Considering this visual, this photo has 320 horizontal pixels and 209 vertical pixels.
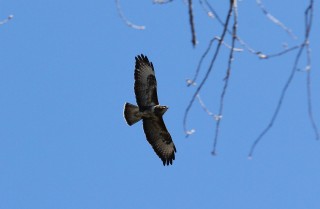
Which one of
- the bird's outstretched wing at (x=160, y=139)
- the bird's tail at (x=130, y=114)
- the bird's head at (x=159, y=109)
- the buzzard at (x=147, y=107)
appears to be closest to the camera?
the bird's head at (x=159, y=109)

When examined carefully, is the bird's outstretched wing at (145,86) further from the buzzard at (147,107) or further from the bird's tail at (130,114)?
the bird's tail at (130,114)

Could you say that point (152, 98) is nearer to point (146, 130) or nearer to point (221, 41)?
point (146, 130)

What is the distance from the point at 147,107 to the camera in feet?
49.9

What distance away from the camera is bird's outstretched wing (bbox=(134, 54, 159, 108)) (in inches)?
599

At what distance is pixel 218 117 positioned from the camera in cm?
279

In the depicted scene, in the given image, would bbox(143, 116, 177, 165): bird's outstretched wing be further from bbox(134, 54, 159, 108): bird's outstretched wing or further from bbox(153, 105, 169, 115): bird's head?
bbox(134, 54, 159, 108): bird's outstretched wing

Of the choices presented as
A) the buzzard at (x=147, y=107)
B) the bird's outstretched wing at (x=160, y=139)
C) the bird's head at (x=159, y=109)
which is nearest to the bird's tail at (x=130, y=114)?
Result: the buzzard at (x=147, y=107)

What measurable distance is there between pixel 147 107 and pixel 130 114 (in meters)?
0.46

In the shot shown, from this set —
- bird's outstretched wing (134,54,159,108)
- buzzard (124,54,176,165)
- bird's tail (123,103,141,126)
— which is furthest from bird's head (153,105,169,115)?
bird's tail (123,103,141,126)

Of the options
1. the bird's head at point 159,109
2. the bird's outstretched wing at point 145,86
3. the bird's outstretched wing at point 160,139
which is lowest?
the bird's outstretched wing at point 160,139

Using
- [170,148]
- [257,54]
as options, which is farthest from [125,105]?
[257,54]

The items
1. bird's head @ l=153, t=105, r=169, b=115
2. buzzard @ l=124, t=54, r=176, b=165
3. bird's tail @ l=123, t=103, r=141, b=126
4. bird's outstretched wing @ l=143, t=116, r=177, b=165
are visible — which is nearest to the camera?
bird's head @ l=153, t=105, r=169, b=115

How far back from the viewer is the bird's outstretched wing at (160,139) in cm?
1553

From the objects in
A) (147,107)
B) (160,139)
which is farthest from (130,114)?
(160,139)
